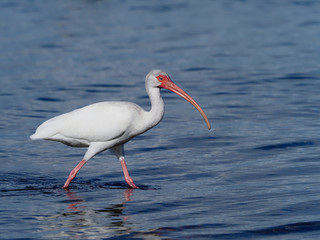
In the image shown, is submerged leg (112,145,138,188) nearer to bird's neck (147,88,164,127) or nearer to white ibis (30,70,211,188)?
white ibis (30,70,211,188)

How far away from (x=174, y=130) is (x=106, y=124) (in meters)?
3.40

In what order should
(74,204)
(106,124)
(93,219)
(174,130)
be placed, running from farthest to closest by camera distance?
(174,130), (106,124), (74,204), (93,219)

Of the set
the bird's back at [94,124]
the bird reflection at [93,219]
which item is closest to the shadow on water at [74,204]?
the bird reflection at [93,219]

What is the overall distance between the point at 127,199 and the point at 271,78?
31.5 ft

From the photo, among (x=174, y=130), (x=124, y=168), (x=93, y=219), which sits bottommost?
(x=174, y=130)

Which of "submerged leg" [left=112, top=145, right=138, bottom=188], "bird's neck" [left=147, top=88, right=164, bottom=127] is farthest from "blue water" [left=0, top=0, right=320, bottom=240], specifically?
"bird's neck" [left=147, top=88, right=164, bottom=127]

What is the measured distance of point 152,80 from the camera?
32.9 feet

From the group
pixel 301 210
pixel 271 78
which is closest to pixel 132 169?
pixel 301 210

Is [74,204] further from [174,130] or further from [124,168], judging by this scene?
[174,130]

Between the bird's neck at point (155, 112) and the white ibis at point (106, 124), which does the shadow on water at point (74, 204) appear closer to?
the white ibis at point (106, 124)

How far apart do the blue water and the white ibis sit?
0.56 m

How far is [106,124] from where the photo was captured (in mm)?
9852

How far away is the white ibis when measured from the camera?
32.3ft

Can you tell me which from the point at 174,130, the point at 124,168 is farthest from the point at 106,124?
the point at 174,130
